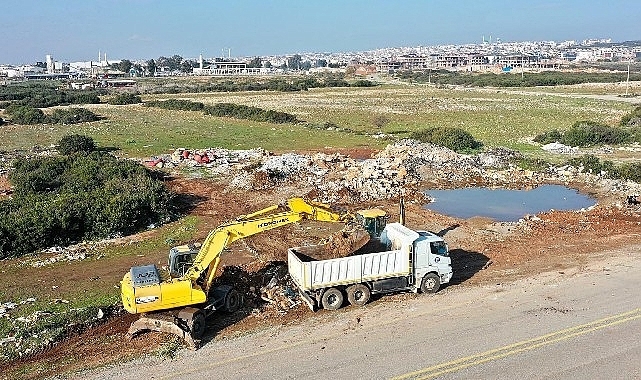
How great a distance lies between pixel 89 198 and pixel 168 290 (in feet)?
41.0

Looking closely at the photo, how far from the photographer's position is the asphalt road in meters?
12.3

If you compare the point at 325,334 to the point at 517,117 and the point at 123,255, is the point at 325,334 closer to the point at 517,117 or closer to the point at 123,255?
the point at 123,255

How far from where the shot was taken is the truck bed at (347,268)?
15234 mm

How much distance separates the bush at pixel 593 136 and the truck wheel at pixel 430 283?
108ft

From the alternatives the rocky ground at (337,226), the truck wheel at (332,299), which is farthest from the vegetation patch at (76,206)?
the truck wheel at (332,299)

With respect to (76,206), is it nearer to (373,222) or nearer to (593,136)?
(373,222)

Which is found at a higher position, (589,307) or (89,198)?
(89,198)

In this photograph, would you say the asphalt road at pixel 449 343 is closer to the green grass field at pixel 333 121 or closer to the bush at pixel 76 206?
the bush at pixel 76 206

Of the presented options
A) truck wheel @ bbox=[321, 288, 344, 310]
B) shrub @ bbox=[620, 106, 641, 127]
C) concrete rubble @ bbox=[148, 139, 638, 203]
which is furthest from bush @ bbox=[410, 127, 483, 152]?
truck wheel @ bbox=[321, 288, 344, 310]

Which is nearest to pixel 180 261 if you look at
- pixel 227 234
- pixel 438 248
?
pixel 227 234

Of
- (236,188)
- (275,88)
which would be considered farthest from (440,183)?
(275,88)

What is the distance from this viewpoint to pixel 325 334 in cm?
1409

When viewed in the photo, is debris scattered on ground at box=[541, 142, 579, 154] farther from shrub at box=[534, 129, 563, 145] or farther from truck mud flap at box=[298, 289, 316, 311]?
truck mud flap at box=[298, 289, 316, 311]

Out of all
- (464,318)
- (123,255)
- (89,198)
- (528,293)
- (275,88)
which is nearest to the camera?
(464,318)
